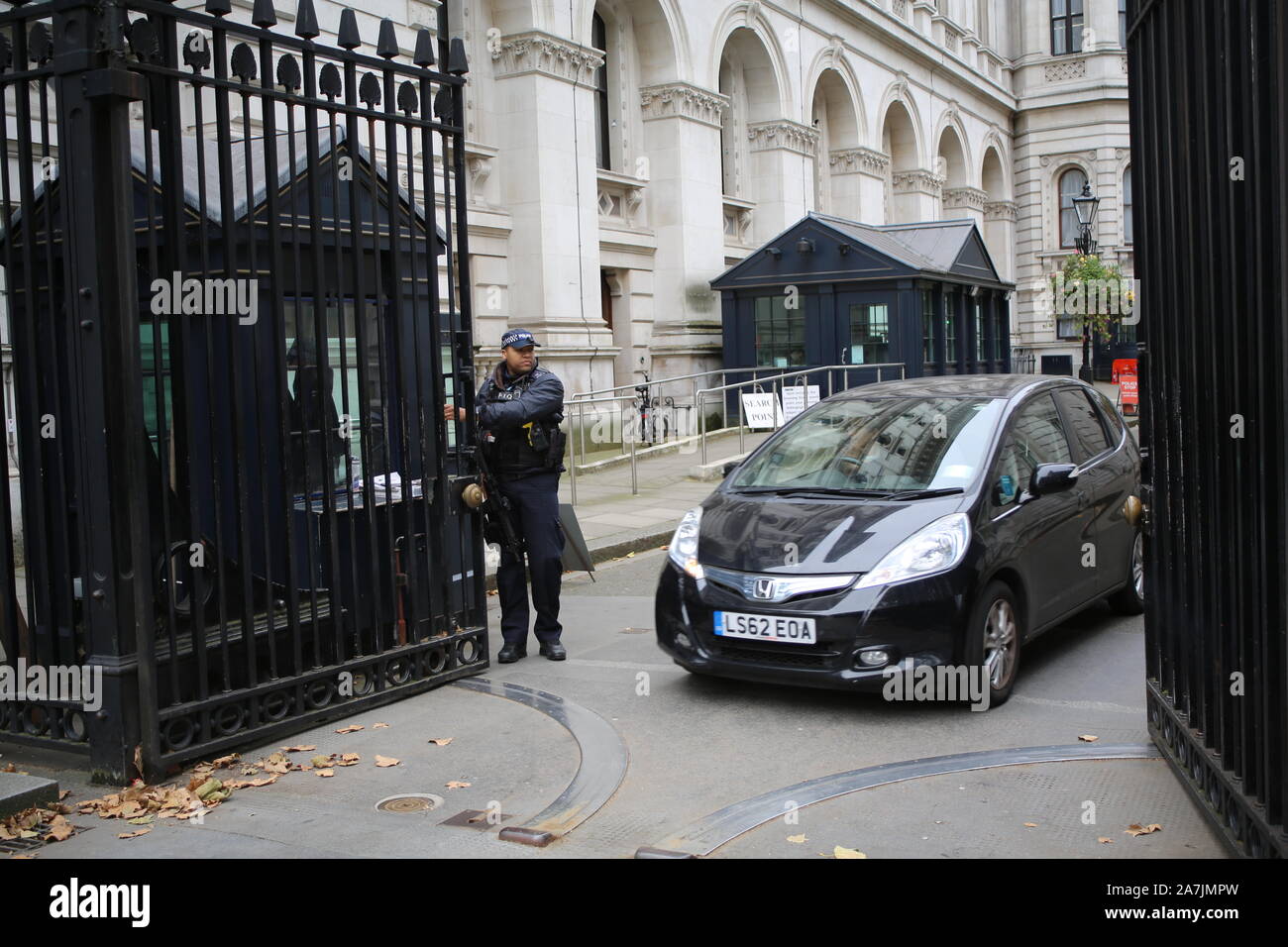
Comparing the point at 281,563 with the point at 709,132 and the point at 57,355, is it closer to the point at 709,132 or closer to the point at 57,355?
the point at 57,355

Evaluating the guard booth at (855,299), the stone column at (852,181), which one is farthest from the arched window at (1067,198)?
the guard booth at (855,299)

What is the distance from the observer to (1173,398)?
5016 millimetres

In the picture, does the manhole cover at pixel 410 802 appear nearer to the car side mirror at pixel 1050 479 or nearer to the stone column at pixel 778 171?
the car side mirror at pixel 1050 479

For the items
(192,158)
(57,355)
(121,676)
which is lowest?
(121,676)

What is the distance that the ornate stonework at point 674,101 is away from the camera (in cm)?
2577

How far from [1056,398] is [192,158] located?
208 inches

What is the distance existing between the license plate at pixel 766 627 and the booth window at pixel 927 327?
1801 centimetres

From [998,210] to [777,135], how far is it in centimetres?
2167

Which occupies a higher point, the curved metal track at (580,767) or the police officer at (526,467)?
the police officer at (526,467)

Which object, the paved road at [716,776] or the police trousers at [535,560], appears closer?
the paved road at [716,776]

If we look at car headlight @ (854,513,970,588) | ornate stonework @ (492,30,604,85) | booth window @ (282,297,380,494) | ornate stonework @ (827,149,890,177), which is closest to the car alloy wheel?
car headlight @ (854,513,970,588)

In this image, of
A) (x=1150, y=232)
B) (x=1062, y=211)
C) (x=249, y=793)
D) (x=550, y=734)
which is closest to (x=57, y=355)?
(x=249, y=793)

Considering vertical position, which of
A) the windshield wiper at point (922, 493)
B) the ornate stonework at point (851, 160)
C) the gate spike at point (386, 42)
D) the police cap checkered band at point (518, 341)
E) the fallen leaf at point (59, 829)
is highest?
the ornate stonework at point (851, 160)
